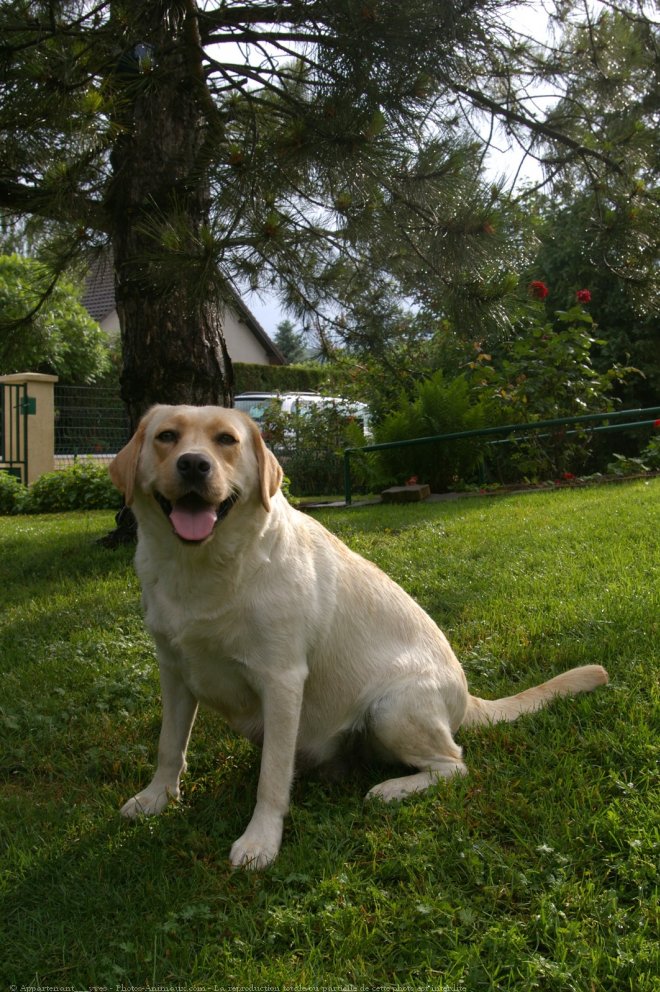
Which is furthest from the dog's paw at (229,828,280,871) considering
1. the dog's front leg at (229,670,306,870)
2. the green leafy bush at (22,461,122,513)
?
the green leafy bush at (22,461,122,513)

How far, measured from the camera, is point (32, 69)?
4.38m

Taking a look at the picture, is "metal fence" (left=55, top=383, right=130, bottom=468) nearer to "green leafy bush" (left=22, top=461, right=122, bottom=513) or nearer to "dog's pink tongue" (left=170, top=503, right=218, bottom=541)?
"green leafy bush" (left=22, top=461, right=122, bottom=513)

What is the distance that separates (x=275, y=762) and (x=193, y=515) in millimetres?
837

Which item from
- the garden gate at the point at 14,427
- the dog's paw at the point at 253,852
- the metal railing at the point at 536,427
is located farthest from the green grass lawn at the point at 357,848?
the garden gate at the point at 14,427

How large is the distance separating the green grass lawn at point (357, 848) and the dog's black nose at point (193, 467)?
1.14 metres

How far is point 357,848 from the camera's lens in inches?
91.0

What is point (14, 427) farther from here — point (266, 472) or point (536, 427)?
point (266, 472)

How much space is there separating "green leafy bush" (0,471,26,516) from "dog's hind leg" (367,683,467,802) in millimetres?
10713

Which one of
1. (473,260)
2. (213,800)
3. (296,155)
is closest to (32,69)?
(296,155)

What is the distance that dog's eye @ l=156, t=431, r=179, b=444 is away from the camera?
263 cm

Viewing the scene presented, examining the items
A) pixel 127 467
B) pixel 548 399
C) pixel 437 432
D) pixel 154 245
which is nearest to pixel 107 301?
pixel 437 432

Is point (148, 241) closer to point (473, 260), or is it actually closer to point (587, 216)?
point (473, 260)

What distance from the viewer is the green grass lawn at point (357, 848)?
1.84 m

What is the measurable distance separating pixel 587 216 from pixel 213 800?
5596mm
